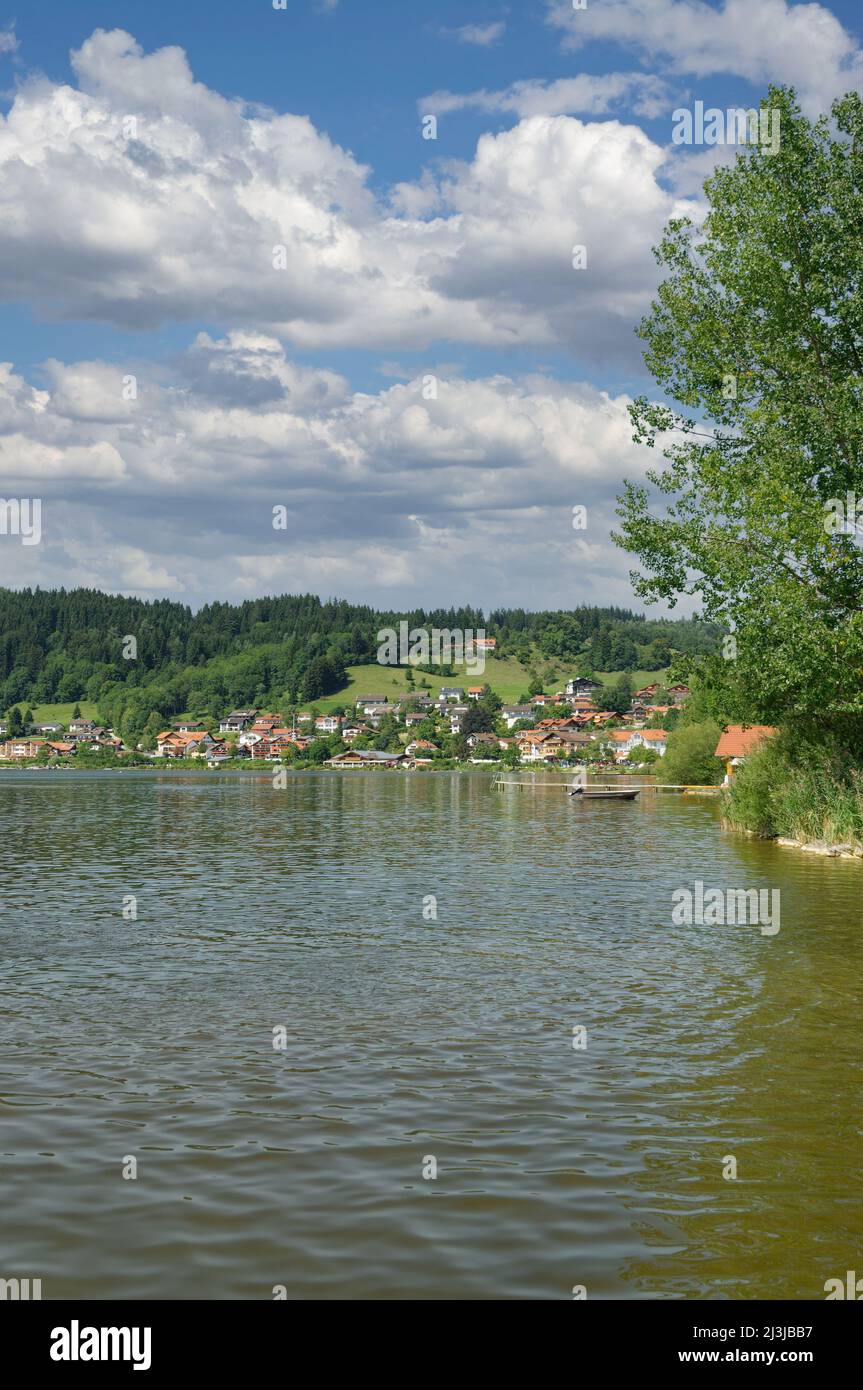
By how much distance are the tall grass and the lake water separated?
11.8 m

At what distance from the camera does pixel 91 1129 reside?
40.0ft

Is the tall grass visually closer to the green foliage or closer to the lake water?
the lake water

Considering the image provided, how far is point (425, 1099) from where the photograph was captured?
43.7 feet

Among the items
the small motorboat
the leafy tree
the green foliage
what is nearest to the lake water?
the leafy tree

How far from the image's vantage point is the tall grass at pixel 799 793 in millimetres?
42750

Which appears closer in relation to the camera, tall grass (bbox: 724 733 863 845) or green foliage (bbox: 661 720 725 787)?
tall grass (bbox: 724 733 863 845)

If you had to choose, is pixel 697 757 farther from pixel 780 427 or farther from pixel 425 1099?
pixel 425 1099

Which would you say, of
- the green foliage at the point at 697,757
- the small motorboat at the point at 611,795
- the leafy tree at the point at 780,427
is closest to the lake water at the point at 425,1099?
the leafy tree at the point at 780,427

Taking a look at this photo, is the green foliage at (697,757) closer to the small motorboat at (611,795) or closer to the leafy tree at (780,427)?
the small motorboat at (611,795)

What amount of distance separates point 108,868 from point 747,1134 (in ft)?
104

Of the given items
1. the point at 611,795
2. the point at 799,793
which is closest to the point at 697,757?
the point at 611,795

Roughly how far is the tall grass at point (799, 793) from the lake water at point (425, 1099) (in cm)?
1180

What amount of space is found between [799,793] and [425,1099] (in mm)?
36530

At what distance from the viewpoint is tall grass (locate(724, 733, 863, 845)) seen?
4275 centimetres
